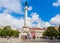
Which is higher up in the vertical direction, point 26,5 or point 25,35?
point 26,5

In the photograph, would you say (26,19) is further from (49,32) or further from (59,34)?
(59,34)

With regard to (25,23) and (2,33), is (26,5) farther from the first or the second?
(2,33)

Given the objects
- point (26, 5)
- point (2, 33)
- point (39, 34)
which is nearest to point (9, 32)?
point (2, 33)

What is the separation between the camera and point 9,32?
321 feet

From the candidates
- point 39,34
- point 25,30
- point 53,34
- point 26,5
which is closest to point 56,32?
point 53,34

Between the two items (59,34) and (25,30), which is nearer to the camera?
(59,34)

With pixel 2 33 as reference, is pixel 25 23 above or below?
above

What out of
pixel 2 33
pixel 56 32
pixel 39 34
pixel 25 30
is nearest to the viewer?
pixel 2 33

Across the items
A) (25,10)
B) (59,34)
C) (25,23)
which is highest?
(25,10)

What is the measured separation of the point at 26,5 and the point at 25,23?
12005 mm

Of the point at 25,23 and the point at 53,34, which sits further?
the point at 25,23

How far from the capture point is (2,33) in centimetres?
9312

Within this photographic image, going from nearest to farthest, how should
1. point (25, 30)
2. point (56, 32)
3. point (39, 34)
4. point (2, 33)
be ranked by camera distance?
point (2, 33)
point (56, 32)
point (25, 30)
point (39, 34)

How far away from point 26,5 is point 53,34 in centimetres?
2680
